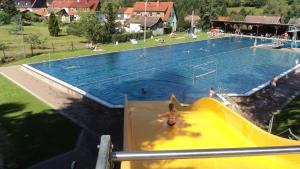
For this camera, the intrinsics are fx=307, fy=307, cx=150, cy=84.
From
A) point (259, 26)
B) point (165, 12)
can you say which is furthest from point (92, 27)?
point (259, 26)

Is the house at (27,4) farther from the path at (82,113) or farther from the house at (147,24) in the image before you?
the path at (82,113)

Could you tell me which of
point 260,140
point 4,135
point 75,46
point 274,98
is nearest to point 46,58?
point 75,46

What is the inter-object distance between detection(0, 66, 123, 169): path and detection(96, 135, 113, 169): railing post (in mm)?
8812

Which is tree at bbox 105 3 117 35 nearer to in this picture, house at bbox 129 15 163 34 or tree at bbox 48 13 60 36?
tree at bbox 48 13 60 36

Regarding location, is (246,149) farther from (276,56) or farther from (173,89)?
(276,56)

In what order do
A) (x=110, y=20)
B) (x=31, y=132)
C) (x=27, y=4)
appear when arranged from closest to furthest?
1. (x=31, y=132)
2. (x=110, y=20)
3. (x=27, y=4)

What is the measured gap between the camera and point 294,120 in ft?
44.6

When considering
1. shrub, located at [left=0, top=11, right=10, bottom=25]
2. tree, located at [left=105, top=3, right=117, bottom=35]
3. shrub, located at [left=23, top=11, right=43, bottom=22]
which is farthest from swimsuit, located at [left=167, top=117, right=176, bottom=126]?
shrub, located at [left=23, top=11, right=43, bottom=22]

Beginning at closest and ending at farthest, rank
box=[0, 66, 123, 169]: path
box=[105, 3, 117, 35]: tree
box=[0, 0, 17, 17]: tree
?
box=[0, 66, 123, 169]: path, box=[105, 3, 117, 35]: tree, box=[0, 0, 17, 17]: tree

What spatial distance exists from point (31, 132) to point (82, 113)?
3113mm

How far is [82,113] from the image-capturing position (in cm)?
1505

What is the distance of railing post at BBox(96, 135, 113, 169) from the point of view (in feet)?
4.76

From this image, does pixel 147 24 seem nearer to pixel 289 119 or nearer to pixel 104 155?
pixel 289 119

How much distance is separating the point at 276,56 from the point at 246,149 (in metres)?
38.8
